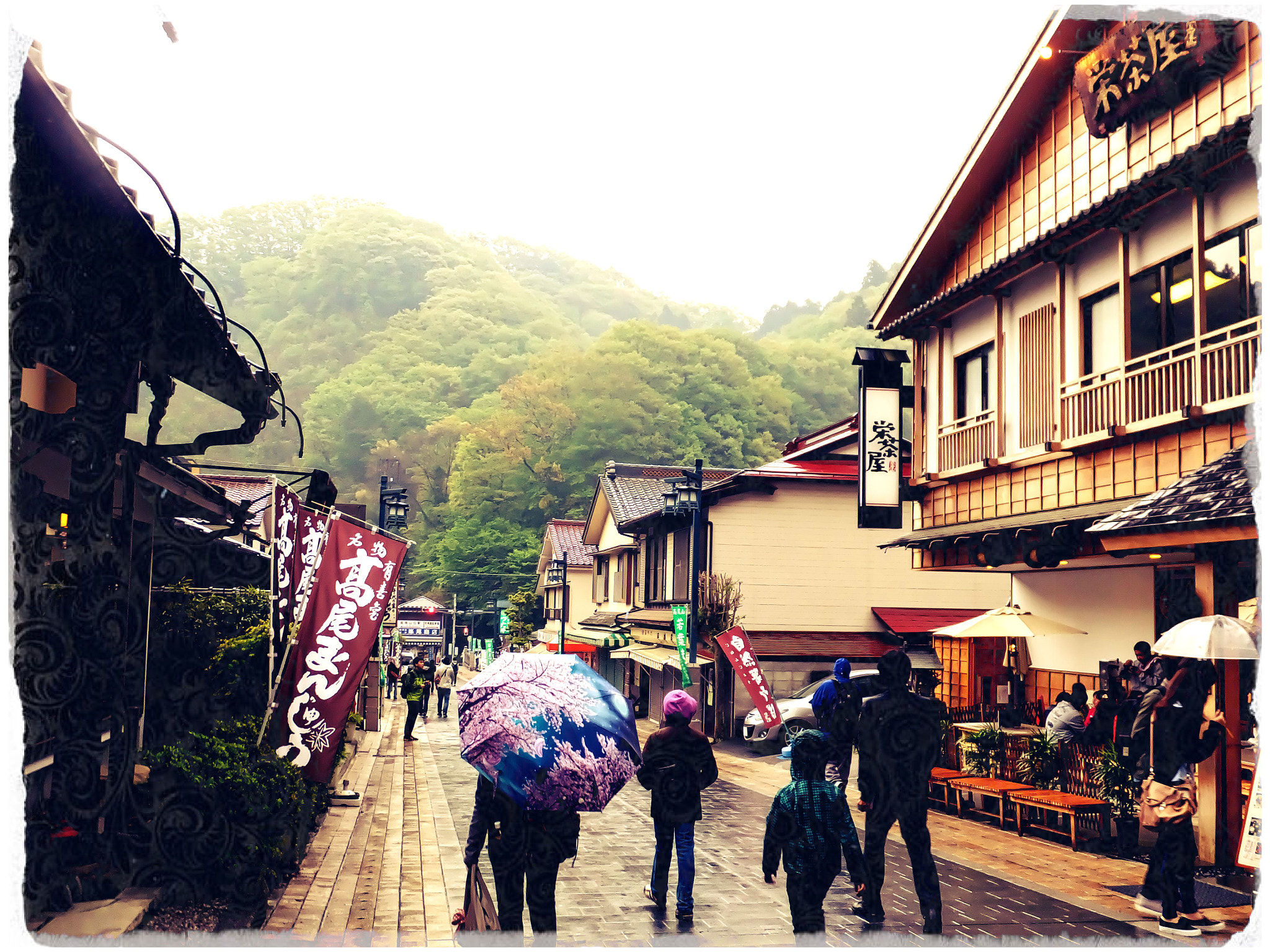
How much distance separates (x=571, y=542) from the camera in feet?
168

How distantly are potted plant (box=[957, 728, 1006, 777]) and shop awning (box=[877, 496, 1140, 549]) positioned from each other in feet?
8.65

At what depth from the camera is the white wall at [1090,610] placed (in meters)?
13.4

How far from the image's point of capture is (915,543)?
623 inches

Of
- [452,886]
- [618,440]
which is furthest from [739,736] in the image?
[618,440]

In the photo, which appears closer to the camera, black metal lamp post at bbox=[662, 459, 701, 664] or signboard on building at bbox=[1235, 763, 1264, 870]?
signboard on building at bbox=[1235, 763, 1264, 870]

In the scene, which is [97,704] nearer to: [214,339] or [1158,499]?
[214,339]

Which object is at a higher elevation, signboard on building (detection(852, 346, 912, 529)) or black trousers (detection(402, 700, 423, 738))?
signboard on building (detection(852, 346, 912, 529))

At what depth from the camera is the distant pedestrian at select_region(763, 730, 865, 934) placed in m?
6.72

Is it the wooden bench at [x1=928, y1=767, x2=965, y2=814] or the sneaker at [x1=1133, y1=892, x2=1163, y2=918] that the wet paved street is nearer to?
the sneaker at [x1=1133, y1=892, x2=1163, y2=918]

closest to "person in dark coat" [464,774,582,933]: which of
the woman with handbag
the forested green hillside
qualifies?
the woman with handbag

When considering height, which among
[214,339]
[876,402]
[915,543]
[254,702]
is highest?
[876,402]

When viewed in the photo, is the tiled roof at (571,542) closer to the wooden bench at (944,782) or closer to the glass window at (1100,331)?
the wooden bench at (944,782)

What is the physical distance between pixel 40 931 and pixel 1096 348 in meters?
12.2

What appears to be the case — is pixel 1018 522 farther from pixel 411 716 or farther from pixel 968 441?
pixel 411 716
